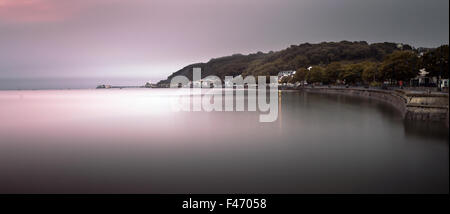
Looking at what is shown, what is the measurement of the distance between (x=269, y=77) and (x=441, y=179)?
180 meters

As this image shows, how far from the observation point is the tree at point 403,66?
4394 centimetres

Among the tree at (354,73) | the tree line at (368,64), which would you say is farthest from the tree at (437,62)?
the tree at (354,73)

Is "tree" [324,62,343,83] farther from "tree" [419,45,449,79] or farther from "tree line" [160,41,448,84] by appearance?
"tree" [419,45,449,79]

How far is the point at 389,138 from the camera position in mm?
17062

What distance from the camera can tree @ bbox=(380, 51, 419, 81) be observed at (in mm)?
43938

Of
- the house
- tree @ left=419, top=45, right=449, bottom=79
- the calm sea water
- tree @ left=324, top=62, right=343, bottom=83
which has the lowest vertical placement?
the calm sea water

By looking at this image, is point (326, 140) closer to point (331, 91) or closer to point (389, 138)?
point (389, 138)

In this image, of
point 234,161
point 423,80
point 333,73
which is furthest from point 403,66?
point 333,73

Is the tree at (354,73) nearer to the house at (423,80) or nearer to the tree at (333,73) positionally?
the tree at (333,73)

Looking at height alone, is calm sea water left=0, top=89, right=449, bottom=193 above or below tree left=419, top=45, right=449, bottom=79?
below

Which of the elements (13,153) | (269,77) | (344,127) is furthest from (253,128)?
(269,77)

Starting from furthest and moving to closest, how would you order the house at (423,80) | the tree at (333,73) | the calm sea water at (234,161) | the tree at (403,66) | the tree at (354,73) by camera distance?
the tree at (333,73) < the tree at (354,73) < the house at (423,80) < the tree at (403,66) < the calm sea water at (234,161)

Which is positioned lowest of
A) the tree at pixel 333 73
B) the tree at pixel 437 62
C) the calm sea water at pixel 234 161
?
the calm sea water at pixel 234 161

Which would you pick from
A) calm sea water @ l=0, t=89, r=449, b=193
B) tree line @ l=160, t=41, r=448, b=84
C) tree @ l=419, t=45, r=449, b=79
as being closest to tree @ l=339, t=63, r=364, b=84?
tree line @ l=160, t=41, r=448, b=84
